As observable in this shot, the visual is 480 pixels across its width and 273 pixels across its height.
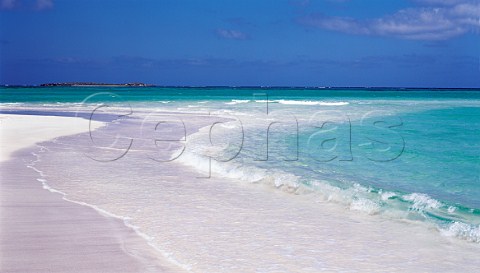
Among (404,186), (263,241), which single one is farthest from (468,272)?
(404,186)

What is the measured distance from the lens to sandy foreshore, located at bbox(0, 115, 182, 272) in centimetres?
393

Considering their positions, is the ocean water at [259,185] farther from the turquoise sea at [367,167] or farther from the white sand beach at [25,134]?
the white sand beach at [25,134]

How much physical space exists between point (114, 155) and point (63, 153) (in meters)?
1.09

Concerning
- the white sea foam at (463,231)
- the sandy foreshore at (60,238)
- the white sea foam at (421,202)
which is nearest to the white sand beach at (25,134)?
the sandy foreshore at (60,238)

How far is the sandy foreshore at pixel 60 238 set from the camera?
3930 mm

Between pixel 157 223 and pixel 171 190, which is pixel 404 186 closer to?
pixel 171 190

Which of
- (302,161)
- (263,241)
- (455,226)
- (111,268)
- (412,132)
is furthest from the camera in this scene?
(412,132)

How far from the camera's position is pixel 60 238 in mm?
4559

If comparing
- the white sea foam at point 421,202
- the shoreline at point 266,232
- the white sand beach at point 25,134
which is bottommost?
the shoreline at point 266,232

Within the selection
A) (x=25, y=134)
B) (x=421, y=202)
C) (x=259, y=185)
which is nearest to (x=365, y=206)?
(x=421, y=202)

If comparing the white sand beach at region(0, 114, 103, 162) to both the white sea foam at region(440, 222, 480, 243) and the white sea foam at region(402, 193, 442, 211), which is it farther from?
the white sea foam at region(440, 222, 480, 243)

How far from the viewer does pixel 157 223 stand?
521cm

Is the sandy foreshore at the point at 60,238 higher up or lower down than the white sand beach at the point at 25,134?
lower down

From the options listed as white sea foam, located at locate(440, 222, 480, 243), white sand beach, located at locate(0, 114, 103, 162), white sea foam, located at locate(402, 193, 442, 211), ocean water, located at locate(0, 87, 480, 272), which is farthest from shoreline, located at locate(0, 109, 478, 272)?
white sand beach, located at locate(0, 114, 103, 162)
